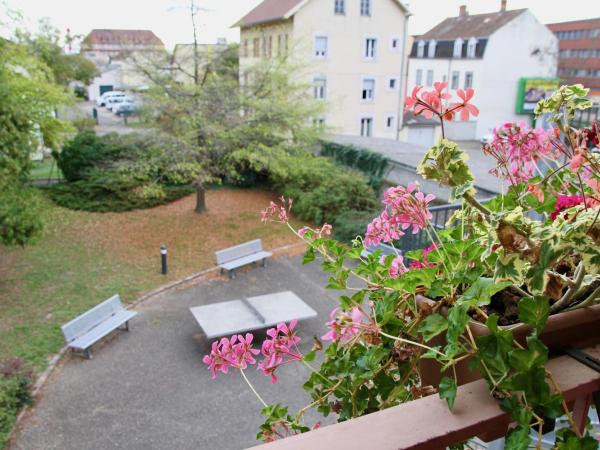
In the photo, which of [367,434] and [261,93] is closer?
[367,434]

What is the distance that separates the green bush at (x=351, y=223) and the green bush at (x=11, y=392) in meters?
6.59

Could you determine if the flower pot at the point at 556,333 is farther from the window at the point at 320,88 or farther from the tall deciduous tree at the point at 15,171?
the window at the point at 320,88

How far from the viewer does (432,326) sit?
2.96ft

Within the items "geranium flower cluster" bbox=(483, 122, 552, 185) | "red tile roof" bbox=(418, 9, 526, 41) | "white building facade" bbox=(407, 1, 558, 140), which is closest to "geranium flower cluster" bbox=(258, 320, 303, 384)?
"geranium flower cluster" bbox=(483, 122, 552, 185)

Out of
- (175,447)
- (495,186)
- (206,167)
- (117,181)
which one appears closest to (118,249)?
(206,167)

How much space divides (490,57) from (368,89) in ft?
25.2

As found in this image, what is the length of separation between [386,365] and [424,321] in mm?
132

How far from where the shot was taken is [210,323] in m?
7.64

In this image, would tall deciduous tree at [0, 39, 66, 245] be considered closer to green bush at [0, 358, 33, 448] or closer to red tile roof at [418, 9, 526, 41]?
green bush at [0, 358, 33, 448]

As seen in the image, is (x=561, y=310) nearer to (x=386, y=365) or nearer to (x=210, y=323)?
(x=386, y=365)

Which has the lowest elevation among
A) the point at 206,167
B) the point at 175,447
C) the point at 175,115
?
the point at 175,447

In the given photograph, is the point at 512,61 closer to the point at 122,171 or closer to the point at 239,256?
the point at 122,171

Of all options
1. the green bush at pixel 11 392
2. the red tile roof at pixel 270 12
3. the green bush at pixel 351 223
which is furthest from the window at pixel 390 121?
the green bush at pixel 11 392

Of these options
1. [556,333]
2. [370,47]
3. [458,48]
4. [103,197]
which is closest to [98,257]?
[103,197]
